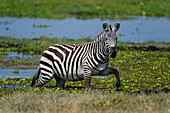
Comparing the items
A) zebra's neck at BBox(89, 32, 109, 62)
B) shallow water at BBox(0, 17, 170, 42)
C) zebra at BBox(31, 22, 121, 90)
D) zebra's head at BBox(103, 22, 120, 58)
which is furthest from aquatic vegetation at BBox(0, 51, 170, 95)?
shallow water at BBox(0, 17, 170, 42)

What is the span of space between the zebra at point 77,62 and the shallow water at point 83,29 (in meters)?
14.2

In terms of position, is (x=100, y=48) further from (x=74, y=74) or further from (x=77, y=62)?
(x=74, y=74)

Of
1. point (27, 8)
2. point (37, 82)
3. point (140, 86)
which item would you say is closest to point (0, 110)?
point (37, 82)

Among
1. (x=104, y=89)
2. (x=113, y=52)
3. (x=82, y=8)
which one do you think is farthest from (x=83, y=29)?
(x=113, y=52)

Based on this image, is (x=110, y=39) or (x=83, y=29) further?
(x=83, y=29)

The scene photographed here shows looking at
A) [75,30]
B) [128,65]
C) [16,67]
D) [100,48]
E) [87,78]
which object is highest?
[75,30]

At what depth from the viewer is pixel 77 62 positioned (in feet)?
39.2

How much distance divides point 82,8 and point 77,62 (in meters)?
35.4

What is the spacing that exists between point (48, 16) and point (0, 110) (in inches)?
1352

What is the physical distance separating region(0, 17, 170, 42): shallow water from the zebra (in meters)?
14.2

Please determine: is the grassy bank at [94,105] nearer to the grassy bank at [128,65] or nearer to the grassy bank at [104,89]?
the grassy bank at [104,89]

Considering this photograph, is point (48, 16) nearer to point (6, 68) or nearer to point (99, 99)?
point (6, 68)

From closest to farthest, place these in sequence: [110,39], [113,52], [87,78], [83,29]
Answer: [113,52], [110,39], [87,78], [83,29]

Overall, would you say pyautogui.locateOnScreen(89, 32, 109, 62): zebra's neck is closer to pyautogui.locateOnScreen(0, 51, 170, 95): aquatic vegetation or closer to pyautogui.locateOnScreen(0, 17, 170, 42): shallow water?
pyautogui.locateOnScreen(0, 51, 170, 95): aquatic vegetation
